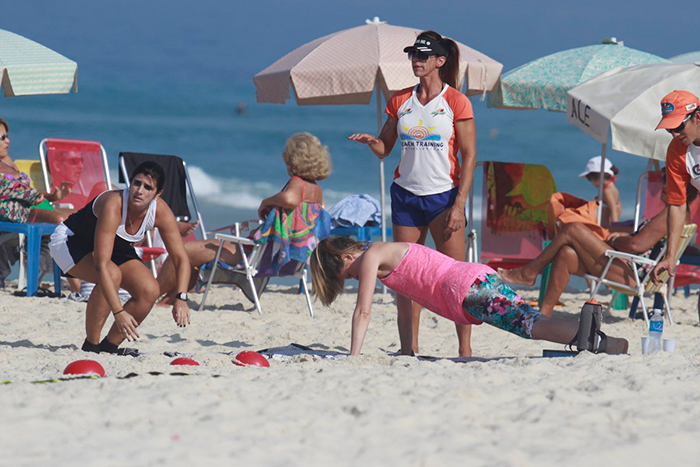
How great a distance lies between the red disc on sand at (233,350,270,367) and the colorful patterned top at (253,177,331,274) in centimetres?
242

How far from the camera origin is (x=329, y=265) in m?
3.91

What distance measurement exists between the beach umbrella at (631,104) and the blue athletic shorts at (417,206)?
2.23 m

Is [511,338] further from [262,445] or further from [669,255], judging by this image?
[262,445]

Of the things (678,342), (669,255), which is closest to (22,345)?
(669,255)

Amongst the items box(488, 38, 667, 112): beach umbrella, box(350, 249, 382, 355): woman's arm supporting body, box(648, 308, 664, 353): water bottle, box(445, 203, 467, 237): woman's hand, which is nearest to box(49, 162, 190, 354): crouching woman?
box(350, 249, 382, 355): woman's arm supporting body

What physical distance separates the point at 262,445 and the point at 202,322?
12.0 ft

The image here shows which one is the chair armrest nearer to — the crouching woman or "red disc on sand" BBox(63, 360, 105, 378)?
the crouching woman

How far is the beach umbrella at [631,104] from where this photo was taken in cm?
623

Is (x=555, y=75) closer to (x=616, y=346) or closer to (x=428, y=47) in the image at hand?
(x=428, y=47)

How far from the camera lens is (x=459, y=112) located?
170 inches

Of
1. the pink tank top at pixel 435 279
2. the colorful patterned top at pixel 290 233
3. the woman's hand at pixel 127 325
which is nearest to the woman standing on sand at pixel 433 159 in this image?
the pink tank top at pixel 435 279

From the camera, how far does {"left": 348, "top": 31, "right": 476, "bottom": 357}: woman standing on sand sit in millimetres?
4309

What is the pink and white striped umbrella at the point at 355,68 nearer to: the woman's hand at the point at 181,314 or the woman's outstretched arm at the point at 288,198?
the woman's outstretched arm at the point at 288,198

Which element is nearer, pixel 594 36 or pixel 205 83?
pixel 205 83
